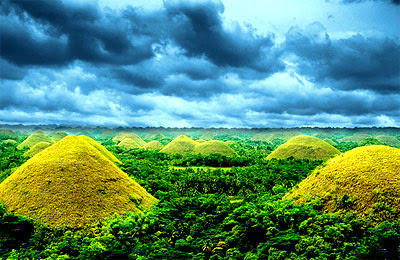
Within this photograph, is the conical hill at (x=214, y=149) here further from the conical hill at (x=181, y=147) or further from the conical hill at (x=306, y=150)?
the conical hill at (x=306, y=150)

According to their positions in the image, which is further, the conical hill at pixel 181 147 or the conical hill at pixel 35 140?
the conical hill at pixel 35 140

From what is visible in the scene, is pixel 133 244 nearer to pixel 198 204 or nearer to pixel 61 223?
pixel 61 223

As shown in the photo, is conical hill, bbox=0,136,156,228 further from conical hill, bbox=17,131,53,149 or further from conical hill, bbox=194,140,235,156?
conical hill, bbox=17,131,53,149

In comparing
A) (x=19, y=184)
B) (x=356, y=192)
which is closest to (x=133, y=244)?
(x=19, y=184)

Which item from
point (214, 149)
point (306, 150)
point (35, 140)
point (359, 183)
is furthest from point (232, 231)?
point (35, 140)

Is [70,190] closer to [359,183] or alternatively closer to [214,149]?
[359,183]

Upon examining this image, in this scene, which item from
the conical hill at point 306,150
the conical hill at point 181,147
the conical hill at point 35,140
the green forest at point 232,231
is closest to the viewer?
the green forest at point 232,231

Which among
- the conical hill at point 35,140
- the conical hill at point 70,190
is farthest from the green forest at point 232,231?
the conical hill at point 35,140
